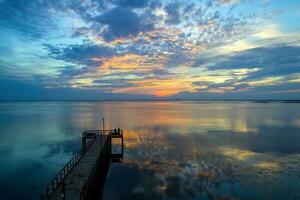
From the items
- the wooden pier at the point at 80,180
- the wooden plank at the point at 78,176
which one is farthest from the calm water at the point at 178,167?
the wooden plank at the point at 78,176

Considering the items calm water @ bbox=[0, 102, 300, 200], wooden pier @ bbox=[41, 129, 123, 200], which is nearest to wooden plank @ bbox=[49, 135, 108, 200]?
wooden pier @ bbox=[41, 129, 123, 200]

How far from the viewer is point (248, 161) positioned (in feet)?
96.3

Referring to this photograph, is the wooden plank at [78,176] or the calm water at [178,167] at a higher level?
the wooden plank at [78,176]

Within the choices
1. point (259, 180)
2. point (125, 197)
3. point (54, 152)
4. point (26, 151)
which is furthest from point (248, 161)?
point (26, 151)

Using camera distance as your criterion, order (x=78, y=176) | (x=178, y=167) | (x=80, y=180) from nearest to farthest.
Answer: (x=80, y=180) < (x=78, y=176) < (x=178, y=167)

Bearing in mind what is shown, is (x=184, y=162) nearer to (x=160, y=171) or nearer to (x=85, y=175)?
(x=160, y=171)

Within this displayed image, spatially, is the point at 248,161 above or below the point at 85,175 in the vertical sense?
below

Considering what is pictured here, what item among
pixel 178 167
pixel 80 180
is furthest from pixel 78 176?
pixel 178 167

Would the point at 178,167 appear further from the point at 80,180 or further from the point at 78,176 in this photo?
the point at 80,180

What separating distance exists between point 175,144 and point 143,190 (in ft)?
61.6

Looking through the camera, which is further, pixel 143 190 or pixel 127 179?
pixel 127 179

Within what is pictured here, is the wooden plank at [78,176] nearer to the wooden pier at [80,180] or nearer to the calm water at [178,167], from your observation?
the wooden pier at [80,180]

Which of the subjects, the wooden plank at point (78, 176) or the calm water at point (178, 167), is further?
the calm water at point (178, 167)

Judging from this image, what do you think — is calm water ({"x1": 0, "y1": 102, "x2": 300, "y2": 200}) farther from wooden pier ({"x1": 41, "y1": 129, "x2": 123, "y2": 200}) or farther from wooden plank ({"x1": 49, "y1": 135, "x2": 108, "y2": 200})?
wooden plank ({"x1": 49, "y1": 135, "x2": 108, "y2": 200})
